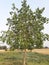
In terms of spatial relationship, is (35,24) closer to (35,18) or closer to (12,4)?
(35,18)

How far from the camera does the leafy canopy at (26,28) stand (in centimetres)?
3212

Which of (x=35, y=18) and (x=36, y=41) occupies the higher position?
(x=35, y=18)

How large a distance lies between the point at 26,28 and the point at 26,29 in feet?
0.45

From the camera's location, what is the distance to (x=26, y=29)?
108ft

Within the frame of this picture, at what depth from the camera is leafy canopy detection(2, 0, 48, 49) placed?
32125mm

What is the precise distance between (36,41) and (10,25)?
3.84 metres

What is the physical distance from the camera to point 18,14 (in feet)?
109

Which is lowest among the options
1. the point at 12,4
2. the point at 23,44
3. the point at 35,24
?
the point at 23,44

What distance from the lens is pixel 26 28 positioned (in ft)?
108

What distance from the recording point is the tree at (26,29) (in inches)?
1265

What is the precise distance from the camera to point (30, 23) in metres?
32.9

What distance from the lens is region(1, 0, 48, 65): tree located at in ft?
105

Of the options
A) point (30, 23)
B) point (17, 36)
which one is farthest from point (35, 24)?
point (17, 36)

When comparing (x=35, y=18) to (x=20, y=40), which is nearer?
(x=20, y=40)
